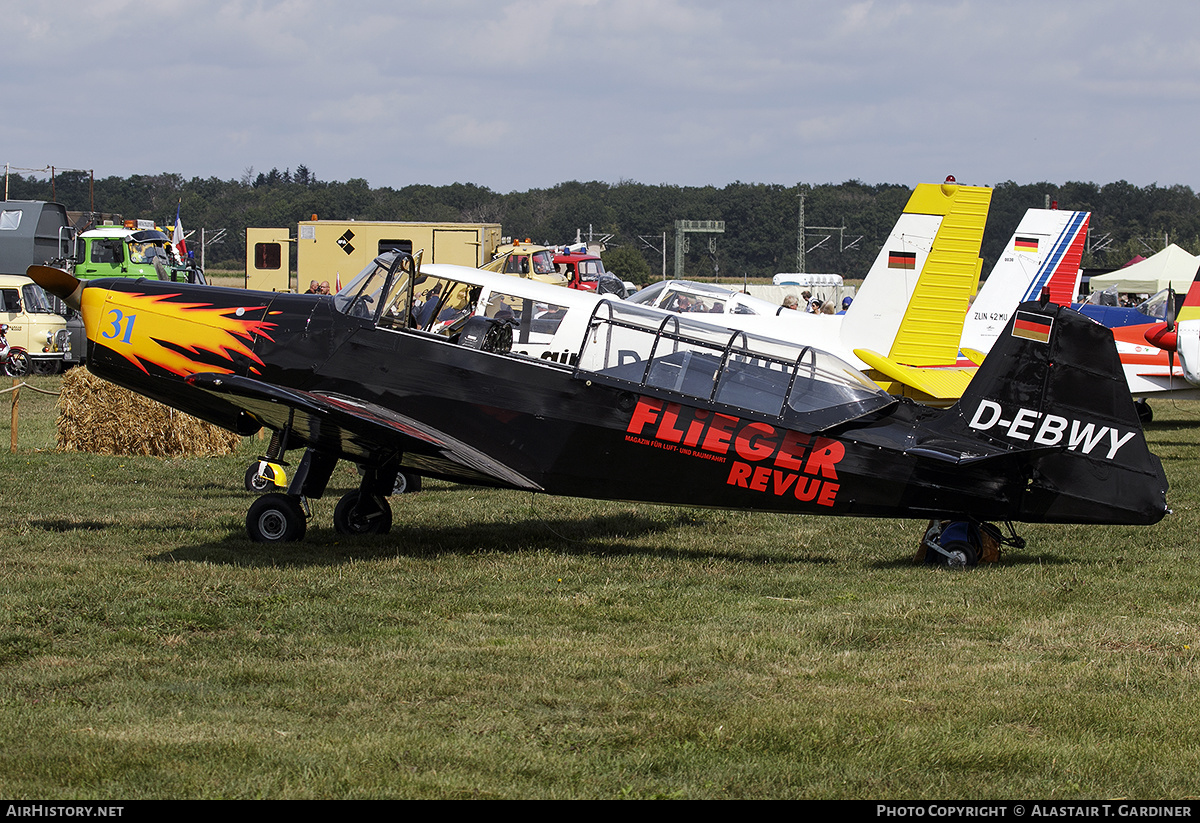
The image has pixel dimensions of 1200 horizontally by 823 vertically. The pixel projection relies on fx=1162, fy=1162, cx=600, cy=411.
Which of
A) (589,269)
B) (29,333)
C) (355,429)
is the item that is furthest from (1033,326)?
(589,269)

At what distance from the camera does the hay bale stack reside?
1438cm

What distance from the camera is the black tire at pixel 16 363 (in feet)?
80.6

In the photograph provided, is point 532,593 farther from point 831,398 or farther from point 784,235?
point 784,235

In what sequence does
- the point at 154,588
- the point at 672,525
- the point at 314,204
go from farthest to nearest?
the point at 314,204
the point at 672,525
the point at 154,588

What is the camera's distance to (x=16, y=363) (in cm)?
2467

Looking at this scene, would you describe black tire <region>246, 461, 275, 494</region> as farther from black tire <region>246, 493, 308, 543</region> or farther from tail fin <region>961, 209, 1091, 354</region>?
tail fin <region>961, 209, 1091, 354</region>

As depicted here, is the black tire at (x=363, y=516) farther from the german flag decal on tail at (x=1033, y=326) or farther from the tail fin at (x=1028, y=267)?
the tail fin at (x=1028, y=267)

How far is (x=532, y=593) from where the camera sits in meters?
7.75

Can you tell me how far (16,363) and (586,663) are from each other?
22.5 m

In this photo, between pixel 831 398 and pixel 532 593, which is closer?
pixel 532 593

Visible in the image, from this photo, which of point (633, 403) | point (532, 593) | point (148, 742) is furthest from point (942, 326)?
point (148, 742)

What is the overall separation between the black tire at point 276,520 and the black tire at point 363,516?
2.44 feet

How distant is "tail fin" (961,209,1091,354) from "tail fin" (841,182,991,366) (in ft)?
11.6
